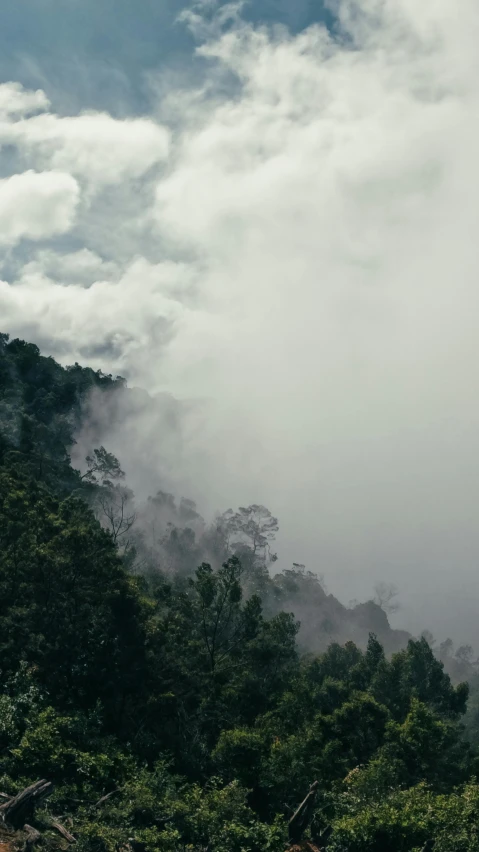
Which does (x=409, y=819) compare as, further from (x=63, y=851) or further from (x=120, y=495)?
(x=120, y=495)

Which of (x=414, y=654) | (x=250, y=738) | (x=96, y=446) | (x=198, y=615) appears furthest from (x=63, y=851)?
(x=96, y=446)

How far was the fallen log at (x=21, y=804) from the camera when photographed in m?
24.7

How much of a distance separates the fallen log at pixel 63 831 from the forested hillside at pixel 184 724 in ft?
0.18

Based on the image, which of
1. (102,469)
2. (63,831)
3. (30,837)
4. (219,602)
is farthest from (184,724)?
(102,469)

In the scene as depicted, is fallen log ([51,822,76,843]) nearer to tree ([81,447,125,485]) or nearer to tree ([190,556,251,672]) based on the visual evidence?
tree ([190,556,251,672])

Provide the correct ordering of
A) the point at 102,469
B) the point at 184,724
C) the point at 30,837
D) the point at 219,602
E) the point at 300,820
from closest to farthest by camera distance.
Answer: the point at 30,837 < the point at 300,820 < the point at 184,724 < the point at 219,602 < the point at 102,469

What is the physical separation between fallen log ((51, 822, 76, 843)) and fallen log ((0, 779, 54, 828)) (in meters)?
1.29

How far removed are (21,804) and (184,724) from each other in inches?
703

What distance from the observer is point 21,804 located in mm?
24703

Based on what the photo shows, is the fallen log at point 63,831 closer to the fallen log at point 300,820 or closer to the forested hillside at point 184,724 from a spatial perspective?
the forested hillside at point 184,724

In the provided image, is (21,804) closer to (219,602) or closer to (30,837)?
(30,837)

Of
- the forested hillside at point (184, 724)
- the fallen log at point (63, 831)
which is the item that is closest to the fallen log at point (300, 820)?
the forested hillside at point (184, 724)

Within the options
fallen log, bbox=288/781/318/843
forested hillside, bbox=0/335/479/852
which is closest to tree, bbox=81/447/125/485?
forested hillside, bbox=0/335/479/852

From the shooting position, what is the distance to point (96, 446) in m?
143
